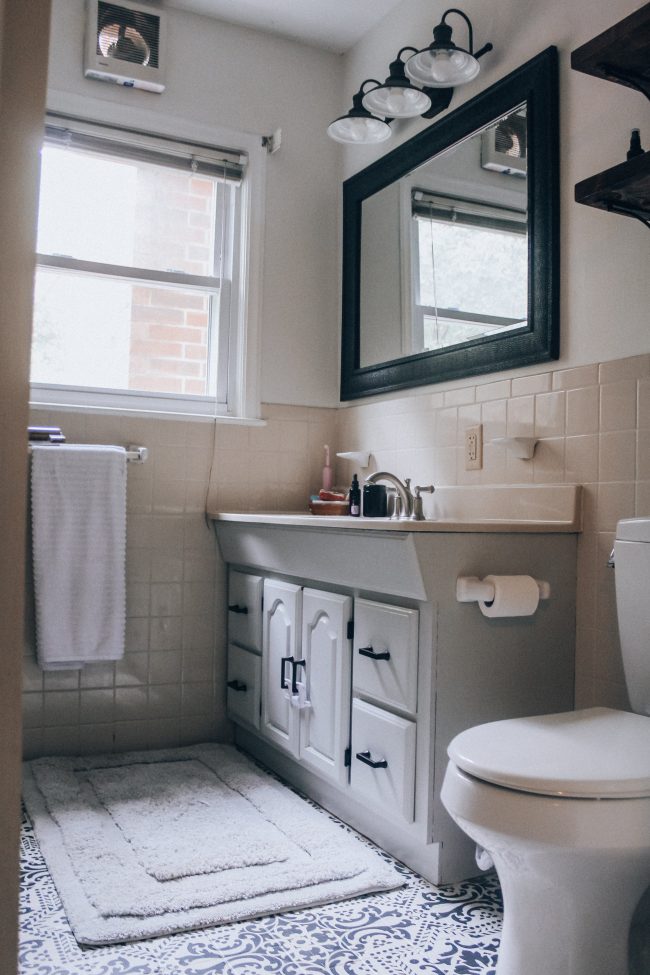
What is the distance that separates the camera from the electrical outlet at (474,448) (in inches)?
90.9

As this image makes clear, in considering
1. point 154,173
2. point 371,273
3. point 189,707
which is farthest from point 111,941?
point 154,173

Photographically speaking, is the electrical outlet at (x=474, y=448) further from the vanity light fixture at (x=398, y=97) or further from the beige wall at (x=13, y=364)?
the beige wall at (x=13, y=364)

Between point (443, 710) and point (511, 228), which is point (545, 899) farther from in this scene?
point (511, 228)

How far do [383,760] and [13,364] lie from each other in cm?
175

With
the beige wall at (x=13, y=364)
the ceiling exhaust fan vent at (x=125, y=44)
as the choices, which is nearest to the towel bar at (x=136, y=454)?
the ceiling exhaust fan vent at (x=125, y=44)

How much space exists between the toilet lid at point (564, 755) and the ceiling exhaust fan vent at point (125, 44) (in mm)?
2396

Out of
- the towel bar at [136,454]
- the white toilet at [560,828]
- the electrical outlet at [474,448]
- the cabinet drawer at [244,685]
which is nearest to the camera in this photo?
the white toilet at [560,828]

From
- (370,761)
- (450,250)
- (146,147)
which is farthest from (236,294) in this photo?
(370,761)

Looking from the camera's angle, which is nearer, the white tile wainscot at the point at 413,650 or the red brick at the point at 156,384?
the white tile wainscot at the point at 413,650

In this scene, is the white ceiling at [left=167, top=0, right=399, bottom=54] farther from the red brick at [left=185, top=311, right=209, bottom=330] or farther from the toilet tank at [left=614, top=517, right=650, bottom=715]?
the toilet tank at [left=614, top=517, right=650, bottom=715]

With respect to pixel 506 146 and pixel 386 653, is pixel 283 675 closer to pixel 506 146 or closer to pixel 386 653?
pixel 386 653

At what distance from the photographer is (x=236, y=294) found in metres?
3.01

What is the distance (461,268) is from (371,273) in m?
0.56

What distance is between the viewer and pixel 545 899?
1.36 meters
